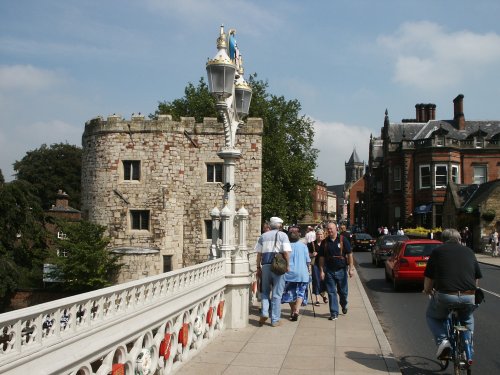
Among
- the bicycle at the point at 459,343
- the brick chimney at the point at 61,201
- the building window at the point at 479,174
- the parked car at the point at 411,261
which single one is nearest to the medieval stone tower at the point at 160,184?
the parked car at the point at 411,261

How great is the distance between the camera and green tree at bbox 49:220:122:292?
2850 cm

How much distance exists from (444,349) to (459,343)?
25 centimetres

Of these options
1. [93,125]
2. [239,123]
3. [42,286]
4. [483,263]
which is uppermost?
[93,125]

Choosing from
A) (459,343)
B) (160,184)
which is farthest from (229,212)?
(160,184)

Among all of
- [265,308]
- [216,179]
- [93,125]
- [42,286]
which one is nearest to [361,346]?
[265,308]

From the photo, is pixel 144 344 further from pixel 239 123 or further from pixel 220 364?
pixel 239 123

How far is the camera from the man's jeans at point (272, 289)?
Answer: 9.25m

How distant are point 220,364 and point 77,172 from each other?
5392cm

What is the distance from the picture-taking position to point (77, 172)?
57156 mm

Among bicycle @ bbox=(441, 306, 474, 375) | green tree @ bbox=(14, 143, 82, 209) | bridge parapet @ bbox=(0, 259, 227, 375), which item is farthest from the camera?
green tree @ bbox=(14, 143, 82, 209)

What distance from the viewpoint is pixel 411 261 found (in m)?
14.9

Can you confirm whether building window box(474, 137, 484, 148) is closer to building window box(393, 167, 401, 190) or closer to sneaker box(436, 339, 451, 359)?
building window box(393, 167, 401, 190)

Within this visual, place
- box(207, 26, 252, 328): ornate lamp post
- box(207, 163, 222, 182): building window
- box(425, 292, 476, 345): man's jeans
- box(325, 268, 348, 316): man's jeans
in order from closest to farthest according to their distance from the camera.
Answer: box(425, 292, 476, 345): man's jeans < box(207, 26, 252, 328): ornate lamp post < box(325, 268, 348, 316): man's jeans < box(207, 163, 222, 182): building window

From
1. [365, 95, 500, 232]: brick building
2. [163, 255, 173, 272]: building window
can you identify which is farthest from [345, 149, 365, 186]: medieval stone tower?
[163, 255, 173, 272]: building window
